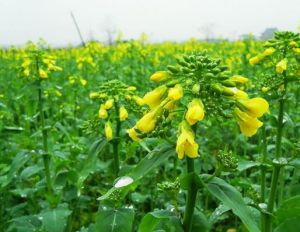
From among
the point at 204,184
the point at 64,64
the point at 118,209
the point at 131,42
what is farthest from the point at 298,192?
the point at 64,64

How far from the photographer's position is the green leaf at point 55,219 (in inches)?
A: 121

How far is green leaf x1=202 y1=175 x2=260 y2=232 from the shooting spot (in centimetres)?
169

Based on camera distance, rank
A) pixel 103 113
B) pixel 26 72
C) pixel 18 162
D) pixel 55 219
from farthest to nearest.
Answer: pixel 26 72 → pixel 18 162 → pixel 55 219 → pixel 103 113

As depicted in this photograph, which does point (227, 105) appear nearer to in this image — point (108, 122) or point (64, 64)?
point (108, 122)

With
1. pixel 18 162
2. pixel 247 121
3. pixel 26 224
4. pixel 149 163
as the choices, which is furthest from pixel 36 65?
pixel 247 121

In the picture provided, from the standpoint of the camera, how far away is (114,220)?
2.35 meters

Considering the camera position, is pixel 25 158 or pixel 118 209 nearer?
pixel 118 209

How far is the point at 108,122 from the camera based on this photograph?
2.69 meters

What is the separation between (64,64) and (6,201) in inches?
351

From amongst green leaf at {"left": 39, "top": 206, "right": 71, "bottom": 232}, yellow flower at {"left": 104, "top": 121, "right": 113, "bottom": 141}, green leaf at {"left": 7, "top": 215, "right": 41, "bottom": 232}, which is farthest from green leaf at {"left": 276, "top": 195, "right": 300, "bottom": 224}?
green leaf at {"left": 7, "top": 215, "right": 41, "bottom": 232}

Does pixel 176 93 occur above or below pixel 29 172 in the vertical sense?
above

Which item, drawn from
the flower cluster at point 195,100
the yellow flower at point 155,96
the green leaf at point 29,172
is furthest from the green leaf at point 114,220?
the green leaf at point 29,172

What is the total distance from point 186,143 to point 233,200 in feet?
0.88

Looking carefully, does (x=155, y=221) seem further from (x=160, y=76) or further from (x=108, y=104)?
(x=108, y=104)
